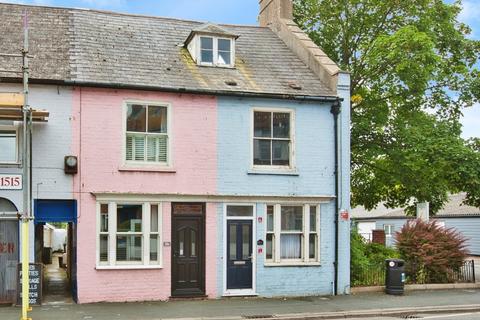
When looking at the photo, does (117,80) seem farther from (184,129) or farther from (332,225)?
(332,225)

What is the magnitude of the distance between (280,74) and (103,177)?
263 inches

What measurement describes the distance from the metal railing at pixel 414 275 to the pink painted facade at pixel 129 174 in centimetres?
528

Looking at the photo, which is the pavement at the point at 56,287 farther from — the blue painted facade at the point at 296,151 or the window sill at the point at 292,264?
the window sill at the point at 292,264

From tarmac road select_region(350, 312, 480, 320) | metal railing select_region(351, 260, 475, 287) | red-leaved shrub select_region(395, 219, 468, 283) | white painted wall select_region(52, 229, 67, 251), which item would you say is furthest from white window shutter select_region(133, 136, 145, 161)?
white painted wall select_region(52, 229, 67, 251)

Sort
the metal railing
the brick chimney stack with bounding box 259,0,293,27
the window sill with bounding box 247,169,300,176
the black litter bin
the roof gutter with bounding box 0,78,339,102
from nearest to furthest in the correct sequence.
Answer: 1. the roof gutter with bounding box 0,78,339,102
2. the window sill with bounding box 247,169,300,176
3. the black litter bin
4. the metal railing
5. the brick chimney stack with bounding box 259,0,293,27

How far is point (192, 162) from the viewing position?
702 inches

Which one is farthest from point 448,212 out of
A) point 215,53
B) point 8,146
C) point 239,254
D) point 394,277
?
point 8,146

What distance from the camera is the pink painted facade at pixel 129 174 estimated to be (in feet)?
54.9

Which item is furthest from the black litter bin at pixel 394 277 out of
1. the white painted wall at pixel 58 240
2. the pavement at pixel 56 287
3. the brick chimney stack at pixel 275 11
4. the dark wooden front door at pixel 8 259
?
the white painted wall at pixel 58 240

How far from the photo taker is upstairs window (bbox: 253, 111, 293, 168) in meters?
18.7

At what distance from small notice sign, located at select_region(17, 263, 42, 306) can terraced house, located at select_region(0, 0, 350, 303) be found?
3.69 ft

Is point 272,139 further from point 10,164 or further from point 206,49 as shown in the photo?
point 10,164

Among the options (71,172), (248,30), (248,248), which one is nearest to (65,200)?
(71,172)

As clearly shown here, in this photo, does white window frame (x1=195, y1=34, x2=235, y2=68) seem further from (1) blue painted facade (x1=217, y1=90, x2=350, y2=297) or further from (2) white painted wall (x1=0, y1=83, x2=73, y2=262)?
(2) white painted wall (x1=0, y1=83, x2=73, y2=262)
